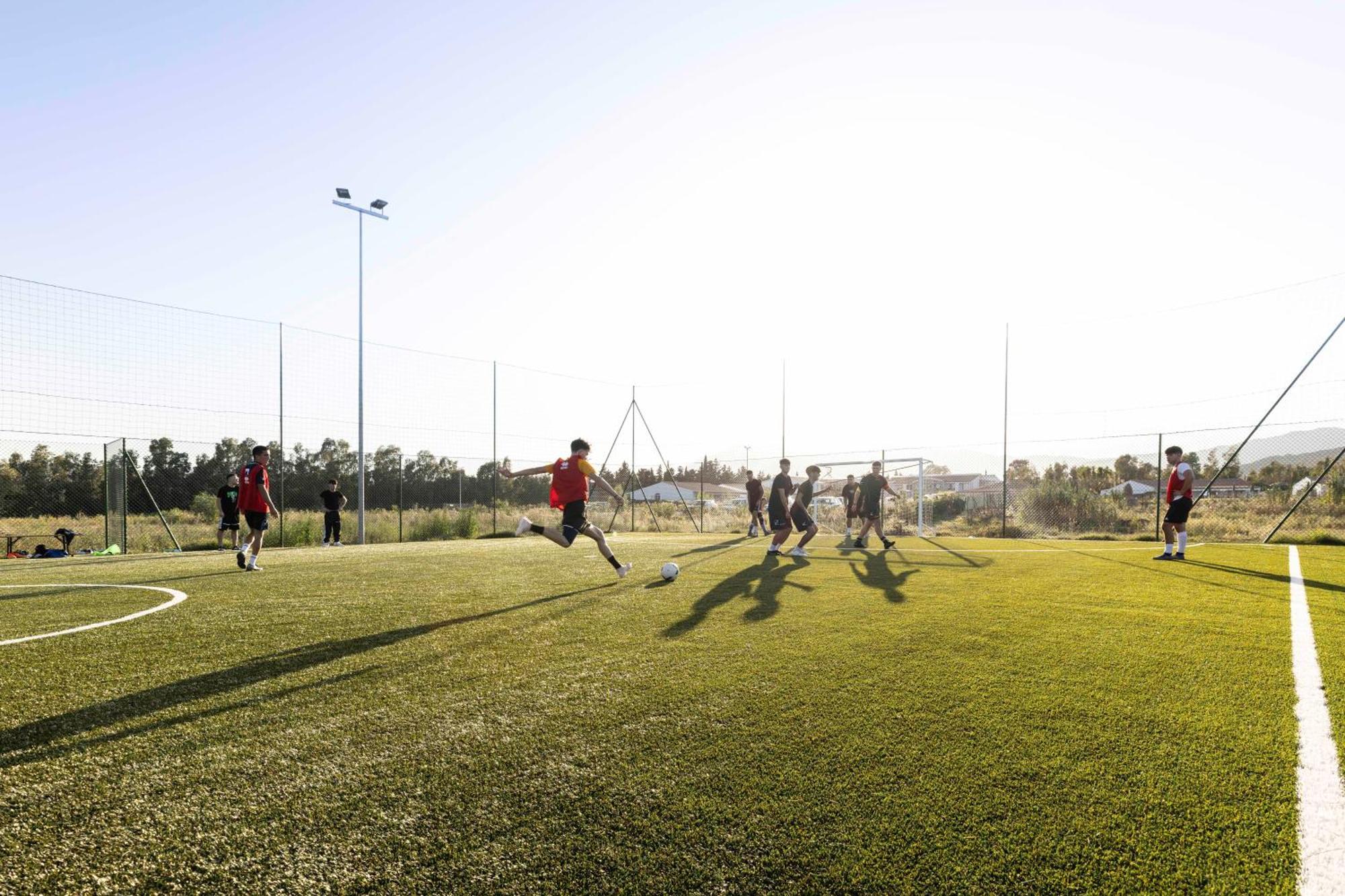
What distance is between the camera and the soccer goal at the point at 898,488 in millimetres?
22078

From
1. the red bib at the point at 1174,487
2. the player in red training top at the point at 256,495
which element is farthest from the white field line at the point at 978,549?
the player in red training top at the point at 256,495

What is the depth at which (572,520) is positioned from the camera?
864 centimetres

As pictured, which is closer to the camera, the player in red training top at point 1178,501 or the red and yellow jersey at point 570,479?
the red and yellow jersey at point 570,479

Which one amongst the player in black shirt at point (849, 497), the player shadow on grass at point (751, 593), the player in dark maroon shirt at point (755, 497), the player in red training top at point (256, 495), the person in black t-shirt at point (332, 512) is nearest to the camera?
the player shadow on grass at point (751, 593)

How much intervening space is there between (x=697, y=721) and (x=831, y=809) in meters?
1.03

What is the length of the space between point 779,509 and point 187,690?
9688 mm

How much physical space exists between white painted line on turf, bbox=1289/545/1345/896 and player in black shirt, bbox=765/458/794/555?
8020mm

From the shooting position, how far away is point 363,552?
14.0m

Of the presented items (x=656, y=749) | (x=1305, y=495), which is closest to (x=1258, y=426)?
(x=1305, y=495)

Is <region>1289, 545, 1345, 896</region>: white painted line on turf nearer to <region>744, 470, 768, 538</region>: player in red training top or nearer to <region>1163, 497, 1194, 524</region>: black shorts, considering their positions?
<region>1163, 497, 1194, 524</region>: black shorts

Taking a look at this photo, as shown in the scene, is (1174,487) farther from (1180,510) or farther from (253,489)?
(253,489)

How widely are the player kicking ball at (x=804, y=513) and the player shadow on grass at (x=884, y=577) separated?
3.70 feet

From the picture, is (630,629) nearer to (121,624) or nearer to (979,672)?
(979,672)

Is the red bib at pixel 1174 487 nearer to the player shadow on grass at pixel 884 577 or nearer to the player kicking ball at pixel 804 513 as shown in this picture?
the player shadow on grass at pixel 884 577
